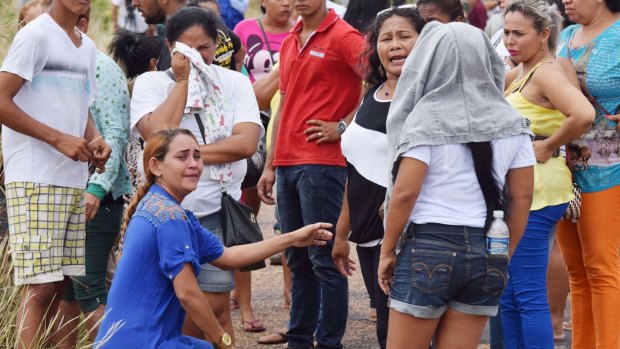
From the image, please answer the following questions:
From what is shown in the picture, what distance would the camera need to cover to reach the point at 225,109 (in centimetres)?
569

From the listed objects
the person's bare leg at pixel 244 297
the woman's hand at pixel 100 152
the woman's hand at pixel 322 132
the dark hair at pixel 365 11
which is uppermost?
the dark hair at pixel 365 11

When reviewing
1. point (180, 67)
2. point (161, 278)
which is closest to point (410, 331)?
point (161, 278)

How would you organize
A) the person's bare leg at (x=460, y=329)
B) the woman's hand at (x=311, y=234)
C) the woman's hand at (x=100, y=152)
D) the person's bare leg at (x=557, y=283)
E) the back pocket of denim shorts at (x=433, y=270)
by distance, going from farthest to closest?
1. the person's bare leg at (x=557, y=283)
2. the woman's hand at (x=100, y=152)
3. the woman's hand at (x=311, y=234)
4. the person's bare leg at (x=460, y=329)
5. the back pocket of denim shorts at (x=433, y=270)

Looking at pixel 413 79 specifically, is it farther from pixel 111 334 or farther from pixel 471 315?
pixel 111 334

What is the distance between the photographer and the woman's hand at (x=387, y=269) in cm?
447

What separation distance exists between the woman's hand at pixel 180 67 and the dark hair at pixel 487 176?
5.87 feet

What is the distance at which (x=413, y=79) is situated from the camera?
4.38 metres

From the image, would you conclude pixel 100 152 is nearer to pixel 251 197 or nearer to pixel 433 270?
pixel 433 270

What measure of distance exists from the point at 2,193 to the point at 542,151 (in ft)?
10.2

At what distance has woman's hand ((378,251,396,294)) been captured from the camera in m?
4.47

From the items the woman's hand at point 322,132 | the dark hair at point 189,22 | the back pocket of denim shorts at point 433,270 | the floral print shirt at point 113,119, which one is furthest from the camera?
the woman's hand at point 322,132

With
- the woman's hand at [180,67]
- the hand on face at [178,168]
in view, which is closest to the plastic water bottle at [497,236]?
the hand on face at [178,168]

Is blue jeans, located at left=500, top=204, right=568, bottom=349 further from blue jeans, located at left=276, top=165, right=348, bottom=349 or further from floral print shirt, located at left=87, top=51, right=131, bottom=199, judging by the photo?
floral print shirt, located at left=87, top=51, right=131, bottom=199

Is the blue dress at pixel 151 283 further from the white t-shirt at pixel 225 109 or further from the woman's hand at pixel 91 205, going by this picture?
the woman's hand at pixel 91 205
